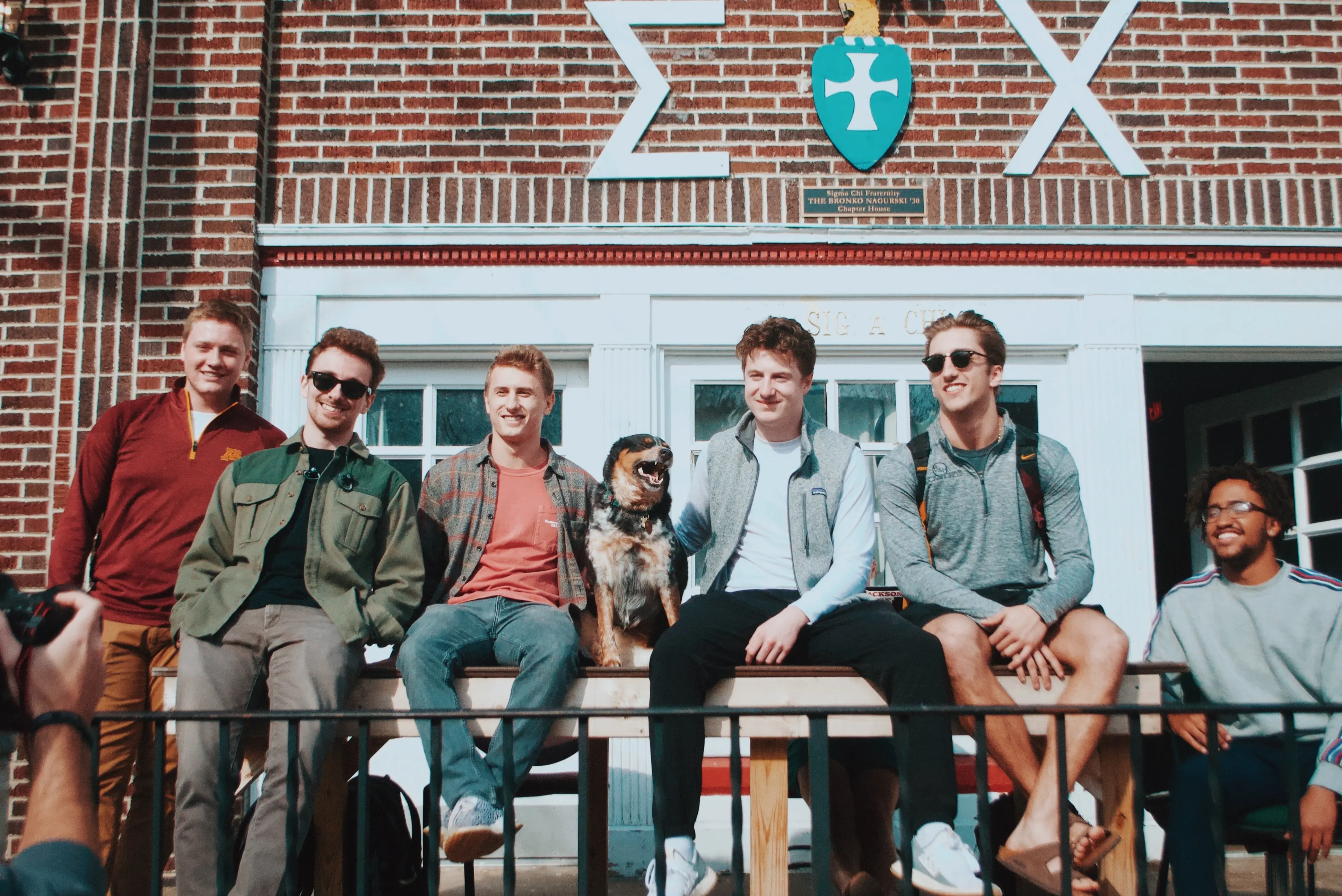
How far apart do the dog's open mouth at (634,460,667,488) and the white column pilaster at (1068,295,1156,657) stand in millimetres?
2649

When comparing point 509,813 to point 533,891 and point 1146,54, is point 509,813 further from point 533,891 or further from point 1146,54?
point 1146,54

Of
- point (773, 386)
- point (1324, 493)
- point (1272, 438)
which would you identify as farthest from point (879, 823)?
point (1272, 438)

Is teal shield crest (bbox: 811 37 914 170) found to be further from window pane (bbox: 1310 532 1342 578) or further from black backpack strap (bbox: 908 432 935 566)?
window pane (bbox: 1310 532 1342 578)

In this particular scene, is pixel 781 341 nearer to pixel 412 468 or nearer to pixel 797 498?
pixel 797 498

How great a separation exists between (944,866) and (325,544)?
202cm

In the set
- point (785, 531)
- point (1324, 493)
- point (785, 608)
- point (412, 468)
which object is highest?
point (412, 468)

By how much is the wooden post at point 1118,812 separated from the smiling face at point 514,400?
6.92ft

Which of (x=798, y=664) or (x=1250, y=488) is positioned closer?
(x=798, y=664)

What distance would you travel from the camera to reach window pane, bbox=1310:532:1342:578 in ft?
17.4

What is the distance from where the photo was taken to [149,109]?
16.3 ft

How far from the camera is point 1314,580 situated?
3354 mm

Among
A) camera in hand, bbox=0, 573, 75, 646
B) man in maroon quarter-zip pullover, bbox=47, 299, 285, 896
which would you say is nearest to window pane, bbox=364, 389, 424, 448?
man in maroon quarter-zip pullover, bbox=47, 299, 285, 896

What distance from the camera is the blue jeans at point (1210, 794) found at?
2.92 metres

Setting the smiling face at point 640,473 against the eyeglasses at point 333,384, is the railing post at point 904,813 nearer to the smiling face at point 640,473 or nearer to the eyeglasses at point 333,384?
the smiling face at point 640,473
